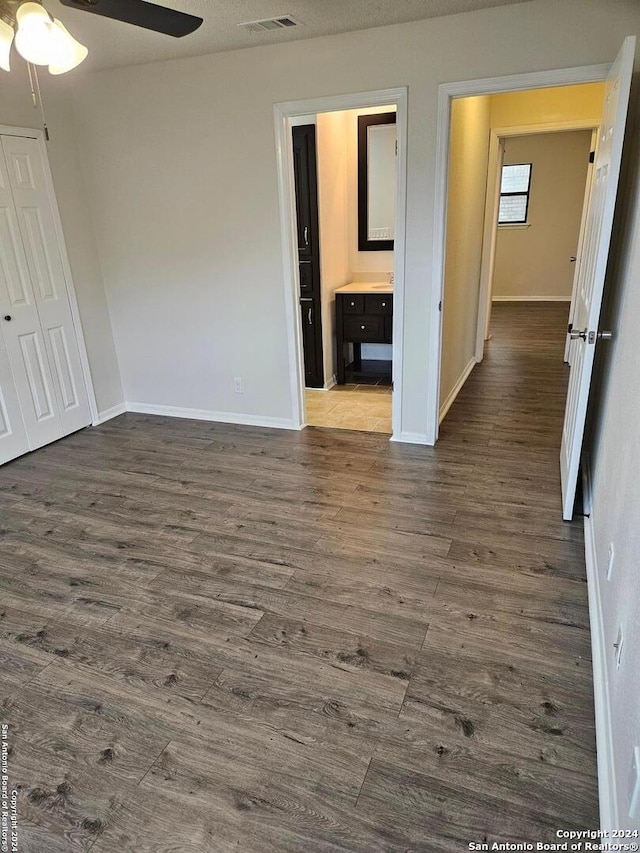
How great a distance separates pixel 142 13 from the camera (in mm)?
1855

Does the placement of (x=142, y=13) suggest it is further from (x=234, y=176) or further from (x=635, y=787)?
(x=635, y=787)

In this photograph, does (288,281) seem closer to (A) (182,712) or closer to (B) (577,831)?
(A) (182,712)

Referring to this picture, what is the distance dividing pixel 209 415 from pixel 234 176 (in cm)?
183

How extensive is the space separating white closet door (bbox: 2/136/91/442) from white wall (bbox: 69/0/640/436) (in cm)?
45

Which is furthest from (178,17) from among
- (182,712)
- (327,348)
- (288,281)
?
(327,348)

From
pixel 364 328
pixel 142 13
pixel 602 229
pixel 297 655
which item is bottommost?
pixel 297 655

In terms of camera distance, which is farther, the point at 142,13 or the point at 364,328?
the point at 364,328

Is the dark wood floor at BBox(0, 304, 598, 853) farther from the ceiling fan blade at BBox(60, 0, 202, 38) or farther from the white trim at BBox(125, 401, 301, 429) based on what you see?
the ceiling fan blade at BBox(60, 0, 202, 38)

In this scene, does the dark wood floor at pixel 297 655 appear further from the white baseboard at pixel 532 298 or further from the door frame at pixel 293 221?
the white baseboard at pixel 532 298

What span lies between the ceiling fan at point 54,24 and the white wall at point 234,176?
5.25 feet

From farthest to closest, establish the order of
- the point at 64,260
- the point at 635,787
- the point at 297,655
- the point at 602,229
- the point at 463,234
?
1. the point at 463,234
2. the point at 64,260
3. the point at 602,229
4. the point at 297,655
5. the point at 635,787

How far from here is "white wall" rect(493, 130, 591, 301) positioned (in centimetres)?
864

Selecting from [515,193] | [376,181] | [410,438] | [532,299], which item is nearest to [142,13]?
[410,438]

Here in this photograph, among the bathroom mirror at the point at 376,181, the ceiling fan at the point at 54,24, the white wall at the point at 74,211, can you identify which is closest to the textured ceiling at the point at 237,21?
the white wall at the point at 74,211
